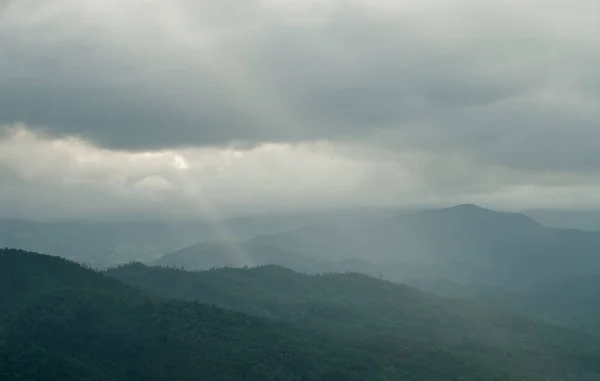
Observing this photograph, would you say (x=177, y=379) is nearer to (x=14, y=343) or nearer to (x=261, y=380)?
(x=261, y=380)

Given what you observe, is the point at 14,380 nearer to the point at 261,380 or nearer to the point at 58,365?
the point at 58,365

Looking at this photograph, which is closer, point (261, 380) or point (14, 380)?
point (14, 380)

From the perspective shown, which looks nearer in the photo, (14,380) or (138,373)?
(14,380)

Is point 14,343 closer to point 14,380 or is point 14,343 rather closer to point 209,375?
point 14,380

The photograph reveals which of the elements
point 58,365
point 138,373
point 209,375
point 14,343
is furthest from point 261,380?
point 14,343

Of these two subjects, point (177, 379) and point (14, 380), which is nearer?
point (14, 380)

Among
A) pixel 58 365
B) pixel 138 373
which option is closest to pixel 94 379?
pixel 58 365
